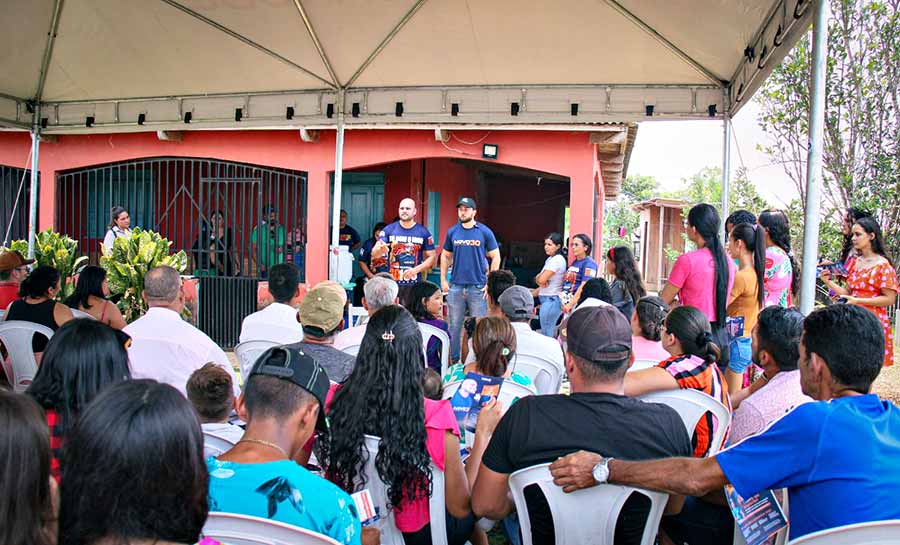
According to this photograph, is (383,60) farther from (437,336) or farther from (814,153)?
(814,153)

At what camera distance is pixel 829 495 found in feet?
5.54

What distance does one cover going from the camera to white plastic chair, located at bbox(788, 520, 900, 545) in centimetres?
150

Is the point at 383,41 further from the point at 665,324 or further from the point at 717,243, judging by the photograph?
the point at 665,324

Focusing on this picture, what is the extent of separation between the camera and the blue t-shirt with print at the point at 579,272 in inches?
261

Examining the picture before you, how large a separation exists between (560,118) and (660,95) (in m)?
0.93

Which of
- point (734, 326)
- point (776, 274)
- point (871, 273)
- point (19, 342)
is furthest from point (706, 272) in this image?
point (19, 342)

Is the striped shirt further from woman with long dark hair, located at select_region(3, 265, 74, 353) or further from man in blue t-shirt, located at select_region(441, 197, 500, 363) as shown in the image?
man in blue t-shirt, located at select_region(441, 197, 500, 363)

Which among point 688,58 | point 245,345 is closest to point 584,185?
point 688,58

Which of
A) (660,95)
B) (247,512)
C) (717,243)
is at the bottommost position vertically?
(247,512)

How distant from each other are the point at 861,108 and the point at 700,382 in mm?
8950

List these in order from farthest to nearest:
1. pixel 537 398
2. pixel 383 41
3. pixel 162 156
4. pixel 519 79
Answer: pixel 162 156
pixel 519 79
pixel 383 41
pixel 537 398

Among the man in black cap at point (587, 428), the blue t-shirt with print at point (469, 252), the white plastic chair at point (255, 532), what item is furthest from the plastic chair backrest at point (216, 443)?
the blue t-shirt with print at point (469, 252)

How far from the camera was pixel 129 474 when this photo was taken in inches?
44.7

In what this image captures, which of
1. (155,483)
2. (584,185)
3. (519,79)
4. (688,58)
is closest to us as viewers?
(155,483)
